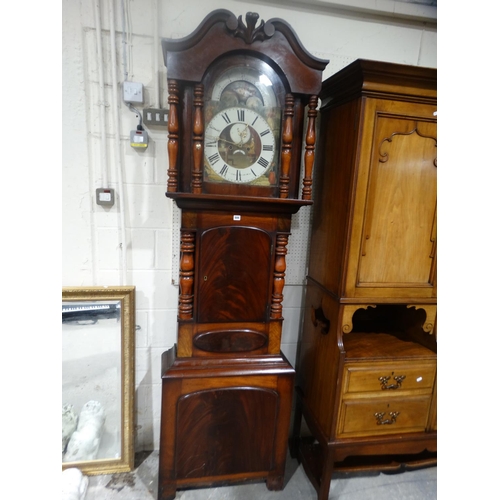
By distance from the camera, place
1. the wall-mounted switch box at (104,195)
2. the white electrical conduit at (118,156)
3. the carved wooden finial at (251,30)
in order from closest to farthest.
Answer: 1. the carved wooden finial at (251,30)
2. the white electrical conduit at (118,156)
3. the wall-mounted switch box at (104,195)

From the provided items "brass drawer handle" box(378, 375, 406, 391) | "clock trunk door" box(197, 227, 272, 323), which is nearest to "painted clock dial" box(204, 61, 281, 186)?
"clock trunk door" box(197, 227, 272, 323)

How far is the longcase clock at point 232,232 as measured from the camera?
3.77ft

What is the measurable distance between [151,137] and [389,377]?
1.49m

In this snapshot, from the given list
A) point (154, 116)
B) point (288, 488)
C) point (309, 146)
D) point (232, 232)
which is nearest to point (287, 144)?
point (309, 146)

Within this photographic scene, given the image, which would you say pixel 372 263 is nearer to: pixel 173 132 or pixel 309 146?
pixel 309 146

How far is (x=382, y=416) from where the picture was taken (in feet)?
4.59

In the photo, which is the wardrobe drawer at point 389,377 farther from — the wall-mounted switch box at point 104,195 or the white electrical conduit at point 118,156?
the wall-mounted switch box at point 104,195

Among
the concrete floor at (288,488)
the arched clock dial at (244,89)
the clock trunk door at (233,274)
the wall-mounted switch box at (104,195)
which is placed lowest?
the concrete floor at (288,488)

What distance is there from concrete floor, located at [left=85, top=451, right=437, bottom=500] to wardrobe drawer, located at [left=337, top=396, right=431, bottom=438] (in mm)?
354

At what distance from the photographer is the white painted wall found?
1.35 meters

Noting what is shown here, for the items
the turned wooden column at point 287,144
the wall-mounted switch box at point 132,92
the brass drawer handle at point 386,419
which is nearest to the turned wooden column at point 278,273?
the turned wooden column at point 287,144

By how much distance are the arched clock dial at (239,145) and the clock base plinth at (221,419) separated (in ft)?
2.53

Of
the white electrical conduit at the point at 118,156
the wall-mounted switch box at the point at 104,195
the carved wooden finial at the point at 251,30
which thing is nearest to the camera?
the carved wooden finial at the point at 251,30

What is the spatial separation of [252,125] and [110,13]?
0.77m
